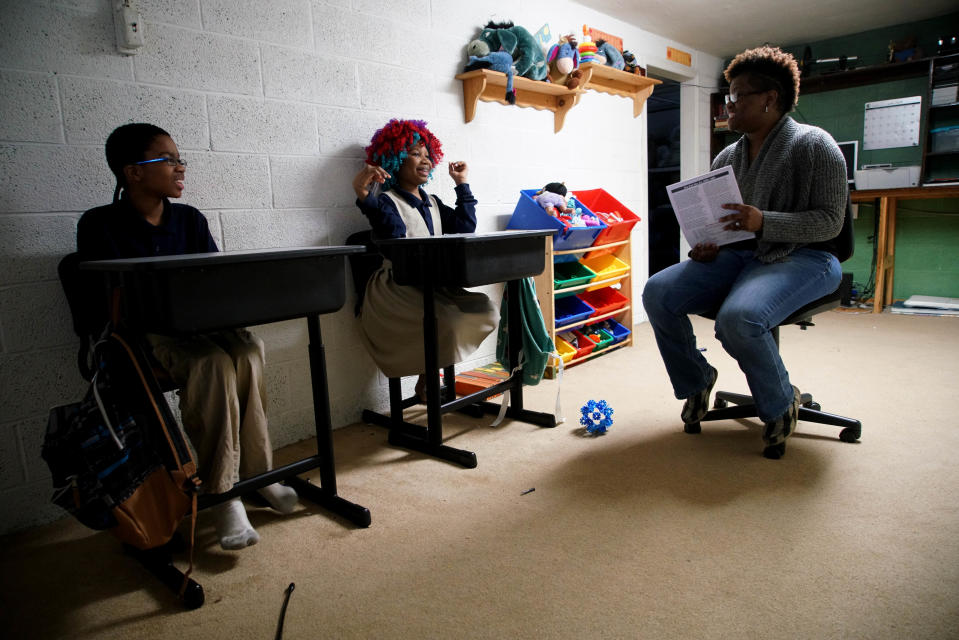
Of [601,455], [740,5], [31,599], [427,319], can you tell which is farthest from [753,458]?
[740,5]

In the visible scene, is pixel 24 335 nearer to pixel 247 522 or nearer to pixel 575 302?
pixel 247 522

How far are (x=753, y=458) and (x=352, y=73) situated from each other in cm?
211

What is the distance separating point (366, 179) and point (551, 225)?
1.17m

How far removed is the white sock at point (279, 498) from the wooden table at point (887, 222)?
172 inches

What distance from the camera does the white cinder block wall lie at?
177 cm

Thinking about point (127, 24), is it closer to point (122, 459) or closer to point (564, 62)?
point (122, 459)

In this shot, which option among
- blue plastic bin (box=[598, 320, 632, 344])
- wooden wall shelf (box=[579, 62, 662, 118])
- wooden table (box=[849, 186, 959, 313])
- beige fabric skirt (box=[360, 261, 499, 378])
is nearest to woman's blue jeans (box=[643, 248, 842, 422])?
beige fabric skirt (box=[360, 261, 499, 378])

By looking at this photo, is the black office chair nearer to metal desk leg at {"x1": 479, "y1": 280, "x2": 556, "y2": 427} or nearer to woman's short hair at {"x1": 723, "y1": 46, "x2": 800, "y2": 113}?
woman's short hair at {"x1": 723, "y1": 46, "x2": 800, "y2": 113}

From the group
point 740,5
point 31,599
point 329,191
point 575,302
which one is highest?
point 740,5

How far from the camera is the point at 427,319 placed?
214cm

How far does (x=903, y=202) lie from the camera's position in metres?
4.98

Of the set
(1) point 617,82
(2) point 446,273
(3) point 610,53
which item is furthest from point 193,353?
(1) point 617,82

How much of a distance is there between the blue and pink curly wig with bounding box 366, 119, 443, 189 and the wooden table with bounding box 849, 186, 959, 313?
353 cm

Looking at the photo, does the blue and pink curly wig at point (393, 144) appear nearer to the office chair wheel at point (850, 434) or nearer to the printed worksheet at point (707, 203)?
the printed worksheet at point (707, 203)
